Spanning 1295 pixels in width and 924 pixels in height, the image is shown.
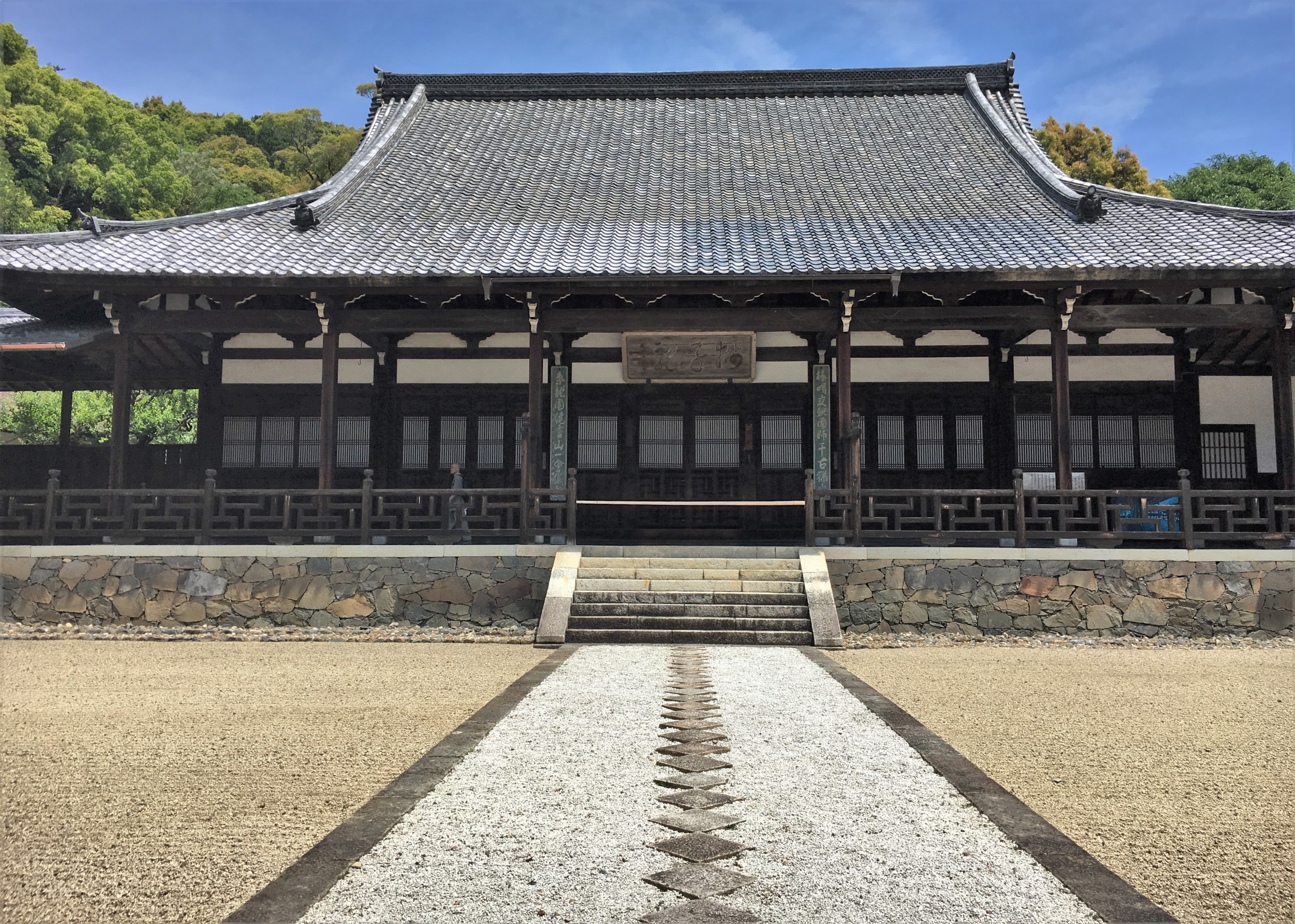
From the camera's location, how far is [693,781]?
4.28m

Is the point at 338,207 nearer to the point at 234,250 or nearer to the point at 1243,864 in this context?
the point at 234,250

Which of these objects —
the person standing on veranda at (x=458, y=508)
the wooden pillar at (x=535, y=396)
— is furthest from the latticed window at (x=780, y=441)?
the person standing on veranda at (x=458, y=508)

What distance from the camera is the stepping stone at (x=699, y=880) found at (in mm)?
2930

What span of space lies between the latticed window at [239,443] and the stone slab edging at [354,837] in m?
10.6

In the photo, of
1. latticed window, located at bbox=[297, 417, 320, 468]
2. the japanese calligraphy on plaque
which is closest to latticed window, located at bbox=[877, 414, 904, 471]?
the japanese calligraphy on plaque

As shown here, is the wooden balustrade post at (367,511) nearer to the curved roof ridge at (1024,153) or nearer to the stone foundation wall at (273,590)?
the stone foundation wall at (273,590)

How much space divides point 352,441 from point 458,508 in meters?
3.29

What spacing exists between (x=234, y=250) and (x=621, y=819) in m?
11.5

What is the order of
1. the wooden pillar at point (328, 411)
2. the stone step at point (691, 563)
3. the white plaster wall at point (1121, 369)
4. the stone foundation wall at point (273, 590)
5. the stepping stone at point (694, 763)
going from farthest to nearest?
the white plaster wall at point (1121, 369)
the wooden pillar at point (328, 411)
the stone foundation wall at point (273, 590)
the stone step at point (691, 563)
the stepping stone at point (694, 763)

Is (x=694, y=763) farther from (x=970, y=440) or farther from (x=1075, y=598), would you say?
(x=970, y=440)

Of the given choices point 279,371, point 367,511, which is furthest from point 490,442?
point 279,371

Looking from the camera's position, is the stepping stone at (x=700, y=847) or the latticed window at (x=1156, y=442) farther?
the latticed window at (x=1156, y=442)

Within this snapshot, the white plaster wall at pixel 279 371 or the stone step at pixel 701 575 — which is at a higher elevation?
the white plaster wall at pixel 279 371

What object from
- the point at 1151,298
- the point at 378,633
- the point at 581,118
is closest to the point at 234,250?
the point at 378,633
